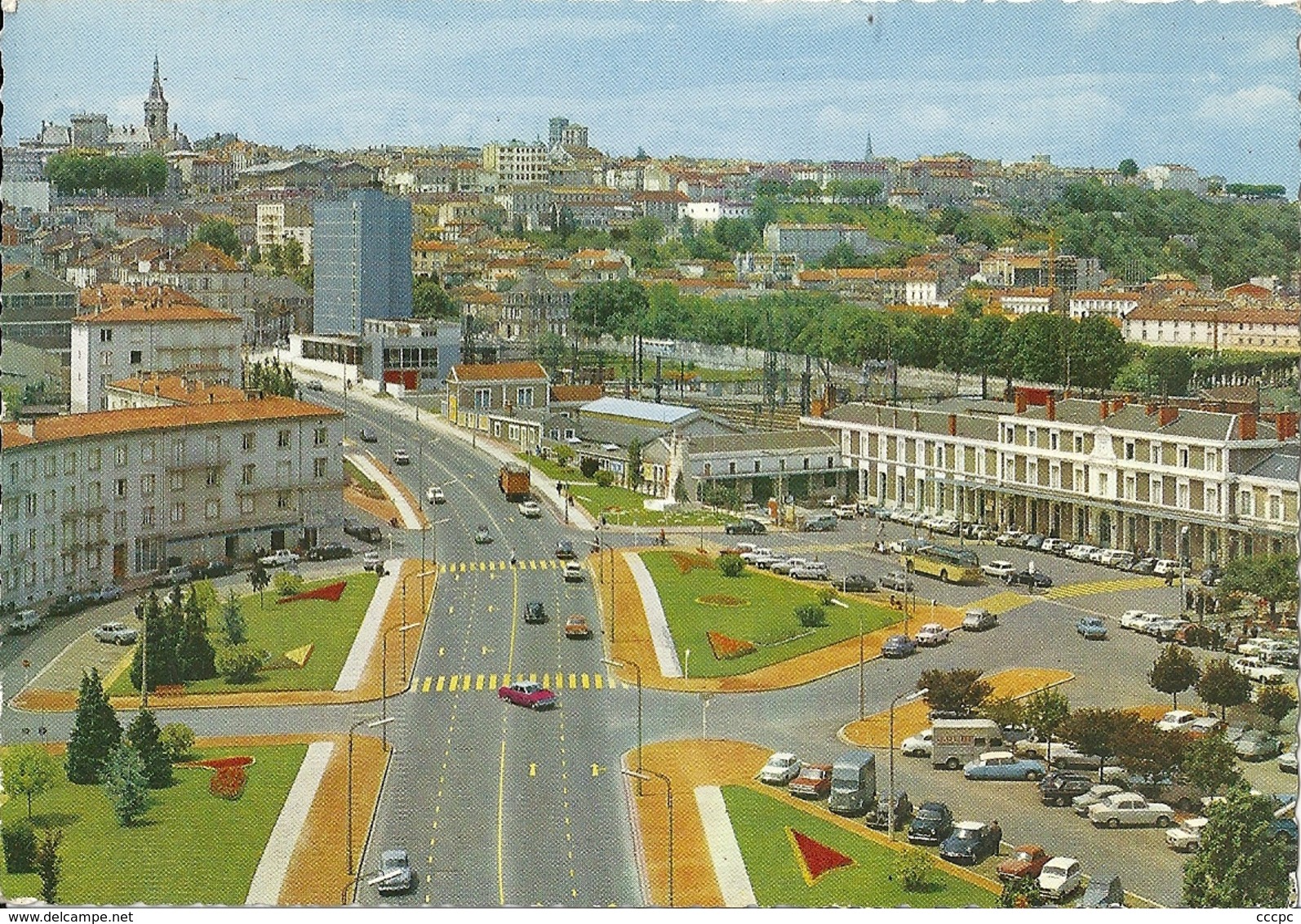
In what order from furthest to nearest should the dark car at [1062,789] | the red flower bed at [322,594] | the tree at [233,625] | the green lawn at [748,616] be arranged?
Answer: the red flower bed at [322,594] < the green lawn at [748,616] < the tree at [233,625] < the dark car at [1062,789]

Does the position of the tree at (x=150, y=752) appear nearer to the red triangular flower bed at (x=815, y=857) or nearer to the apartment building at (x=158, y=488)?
the apartment building at (x=158, y=488)

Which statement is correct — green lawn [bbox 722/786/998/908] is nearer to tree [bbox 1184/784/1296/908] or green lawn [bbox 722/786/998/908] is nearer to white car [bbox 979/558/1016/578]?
tree [bbox 1184/784/1296/908]

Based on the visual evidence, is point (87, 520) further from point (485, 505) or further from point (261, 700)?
point (485, 505)

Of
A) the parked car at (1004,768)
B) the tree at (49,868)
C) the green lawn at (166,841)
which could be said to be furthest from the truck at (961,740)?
the tree at (49,868)

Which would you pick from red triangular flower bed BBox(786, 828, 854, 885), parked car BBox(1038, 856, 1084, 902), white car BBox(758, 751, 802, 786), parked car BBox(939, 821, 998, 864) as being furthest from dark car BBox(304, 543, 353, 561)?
parked car BBox(1038, 856, 1084, 902)

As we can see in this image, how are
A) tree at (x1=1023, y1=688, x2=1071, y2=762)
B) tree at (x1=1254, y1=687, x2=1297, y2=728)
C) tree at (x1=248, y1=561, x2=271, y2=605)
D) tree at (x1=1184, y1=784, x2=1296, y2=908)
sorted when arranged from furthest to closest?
tree at (x1=248, y1=561, x2=271, y2=605), tree at (x1=1254, y1=687, x2=1297, y2=728), tree at (x1=1023, y1=688, x2=1071, y2=762), tree at (x1=1184, y1=784, x2=1296, y2=908)

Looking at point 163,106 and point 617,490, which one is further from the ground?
point 163,106

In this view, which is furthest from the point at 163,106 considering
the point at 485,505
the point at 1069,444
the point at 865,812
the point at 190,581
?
the point at 865,812
